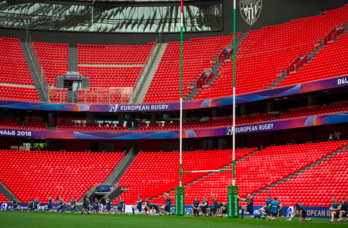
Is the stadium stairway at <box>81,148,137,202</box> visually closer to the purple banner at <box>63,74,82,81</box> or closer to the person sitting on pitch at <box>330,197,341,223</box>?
the purple banner at <box>63,74,82,81</box>

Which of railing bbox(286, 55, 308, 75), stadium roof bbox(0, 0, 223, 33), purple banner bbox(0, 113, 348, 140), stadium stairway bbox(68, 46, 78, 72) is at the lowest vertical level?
purple banner bbox(0, 113, 348, 140)

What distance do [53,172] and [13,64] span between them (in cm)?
1327

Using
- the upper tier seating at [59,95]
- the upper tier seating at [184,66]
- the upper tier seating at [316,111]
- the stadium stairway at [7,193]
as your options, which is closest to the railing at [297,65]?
the upper tier seating at [316,111]

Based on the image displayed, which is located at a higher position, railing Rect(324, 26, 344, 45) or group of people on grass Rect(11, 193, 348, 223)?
railing Rect(324, 26, 344, 45)

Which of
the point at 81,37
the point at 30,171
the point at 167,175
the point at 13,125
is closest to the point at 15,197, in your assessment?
the point at 30,171

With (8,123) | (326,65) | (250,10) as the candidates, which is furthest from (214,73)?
(8,123)

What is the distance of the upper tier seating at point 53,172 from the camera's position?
39812 millimetres

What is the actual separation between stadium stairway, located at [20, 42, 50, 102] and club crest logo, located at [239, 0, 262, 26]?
830 inches

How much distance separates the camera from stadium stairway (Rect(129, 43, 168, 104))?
47537mm

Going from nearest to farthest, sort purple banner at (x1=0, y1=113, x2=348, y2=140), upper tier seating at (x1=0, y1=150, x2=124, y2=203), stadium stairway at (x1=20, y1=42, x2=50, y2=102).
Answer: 1. purple banner at (x1=0, y1=113, x2=348, y2=140)
2. upper tier seating at (x1=0, y1=150, x2=124, y2=203)
3. stadium stairway at (x1=20, y1=42, x2=50, y2=102)

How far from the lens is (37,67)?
50438mm

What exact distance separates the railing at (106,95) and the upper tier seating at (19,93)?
4.01 meters

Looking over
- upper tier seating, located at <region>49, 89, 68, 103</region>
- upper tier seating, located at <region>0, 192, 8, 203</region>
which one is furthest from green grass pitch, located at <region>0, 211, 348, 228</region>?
upper tier seating, located at <region>49, 89, 68, 103</region>

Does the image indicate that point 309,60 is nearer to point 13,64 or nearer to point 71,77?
point 71,77
